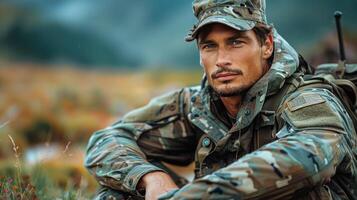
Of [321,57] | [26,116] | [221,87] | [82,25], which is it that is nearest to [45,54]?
[82,25]

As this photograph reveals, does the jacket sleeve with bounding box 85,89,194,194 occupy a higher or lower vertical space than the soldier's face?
lower

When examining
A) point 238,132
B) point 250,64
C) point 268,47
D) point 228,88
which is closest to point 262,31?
point 268,47

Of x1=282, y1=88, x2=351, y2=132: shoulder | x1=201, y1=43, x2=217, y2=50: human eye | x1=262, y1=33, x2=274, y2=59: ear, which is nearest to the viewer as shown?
x1=282, y1=88, x2=351, y2=132: shoulder

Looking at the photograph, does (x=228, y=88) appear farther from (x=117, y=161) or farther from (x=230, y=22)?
(x=117, y=161)

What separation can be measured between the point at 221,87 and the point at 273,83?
36 centimetres

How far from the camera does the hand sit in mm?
4285

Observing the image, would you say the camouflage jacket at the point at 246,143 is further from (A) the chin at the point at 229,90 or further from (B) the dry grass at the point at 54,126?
(B) the dry grass at the point at 54,126

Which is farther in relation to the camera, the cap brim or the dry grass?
the dry grass

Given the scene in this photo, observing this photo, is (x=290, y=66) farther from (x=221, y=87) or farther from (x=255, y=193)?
(x=255, y=193)

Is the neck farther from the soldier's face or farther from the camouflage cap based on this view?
the camouflage cap

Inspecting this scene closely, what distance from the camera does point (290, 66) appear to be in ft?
14.5

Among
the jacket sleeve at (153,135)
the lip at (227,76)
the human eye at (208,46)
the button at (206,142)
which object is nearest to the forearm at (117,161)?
the jacket sleeve at (153,135)

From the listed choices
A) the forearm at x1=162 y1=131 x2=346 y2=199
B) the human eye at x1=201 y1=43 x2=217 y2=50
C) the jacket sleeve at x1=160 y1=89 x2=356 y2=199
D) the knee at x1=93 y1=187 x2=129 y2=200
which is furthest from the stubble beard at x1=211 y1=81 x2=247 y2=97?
the knee at x1=93 y1=187 x2=129 y2=200

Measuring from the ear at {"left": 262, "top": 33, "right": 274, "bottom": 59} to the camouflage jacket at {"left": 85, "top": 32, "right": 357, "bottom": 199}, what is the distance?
0.17 feet
